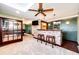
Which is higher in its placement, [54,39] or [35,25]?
[35,25]

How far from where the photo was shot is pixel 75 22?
3186 mm

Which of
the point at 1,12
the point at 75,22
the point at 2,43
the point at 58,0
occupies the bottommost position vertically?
the point at 2,43

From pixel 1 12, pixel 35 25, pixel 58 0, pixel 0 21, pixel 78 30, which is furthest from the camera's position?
pixel 35 25

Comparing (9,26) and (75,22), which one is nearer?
(75,22)

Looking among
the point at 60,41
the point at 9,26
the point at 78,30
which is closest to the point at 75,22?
the point at 78,30

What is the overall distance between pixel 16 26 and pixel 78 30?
4.00m

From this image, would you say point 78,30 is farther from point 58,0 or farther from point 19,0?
point 19,0

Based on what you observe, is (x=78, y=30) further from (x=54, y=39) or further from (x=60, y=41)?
(x=54, y=39)

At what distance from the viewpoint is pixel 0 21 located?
4.10 m

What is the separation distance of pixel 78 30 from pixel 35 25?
5.59 meters

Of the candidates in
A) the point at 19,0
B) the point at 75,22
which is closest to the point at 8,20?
the point at 19,0
